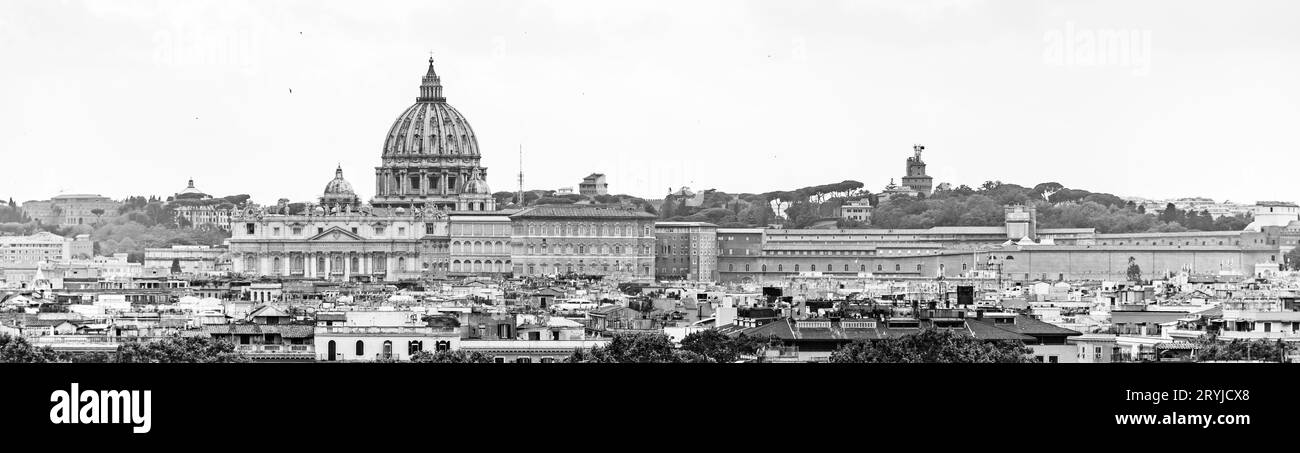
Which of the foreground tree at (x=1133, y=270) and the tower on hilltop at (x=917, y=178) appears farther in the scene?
the tower on hilltop at (x=917, y=178)

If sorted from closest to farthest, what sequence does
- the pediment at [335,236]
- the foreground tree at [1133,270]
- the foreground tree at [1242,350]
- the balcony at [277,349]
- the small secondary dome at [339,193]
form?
the foreground tree at [1242,350], the balcony at [277,349], the foreground tree at [1133,270], the pediment at [335,236], the small secondary dome at [339,193]

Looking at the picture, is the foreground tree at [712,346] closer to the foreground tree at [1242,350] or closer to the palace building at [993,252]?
the foreground tree at [1242,350]

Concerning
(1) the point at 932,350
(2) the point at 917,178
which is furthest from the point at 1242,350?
(2) the point at 917,178

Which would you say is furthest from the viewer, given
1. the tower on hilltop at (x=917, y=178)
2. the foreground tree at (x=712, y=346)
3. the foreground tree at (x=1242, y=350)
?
the tower on hilltop at (x=917, y=178)

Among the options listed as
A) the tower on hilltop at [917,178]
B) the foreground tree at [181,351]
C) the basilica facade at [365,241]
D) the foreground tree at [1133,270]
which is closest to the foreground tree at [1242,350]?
the foreground tree at [181,351]

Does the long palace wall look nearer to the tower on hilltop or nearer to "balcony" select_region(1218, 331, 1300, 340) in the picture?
the tower on hilltop

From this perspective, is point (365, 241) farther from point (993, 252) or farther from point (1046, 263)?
point (1046, 263)
